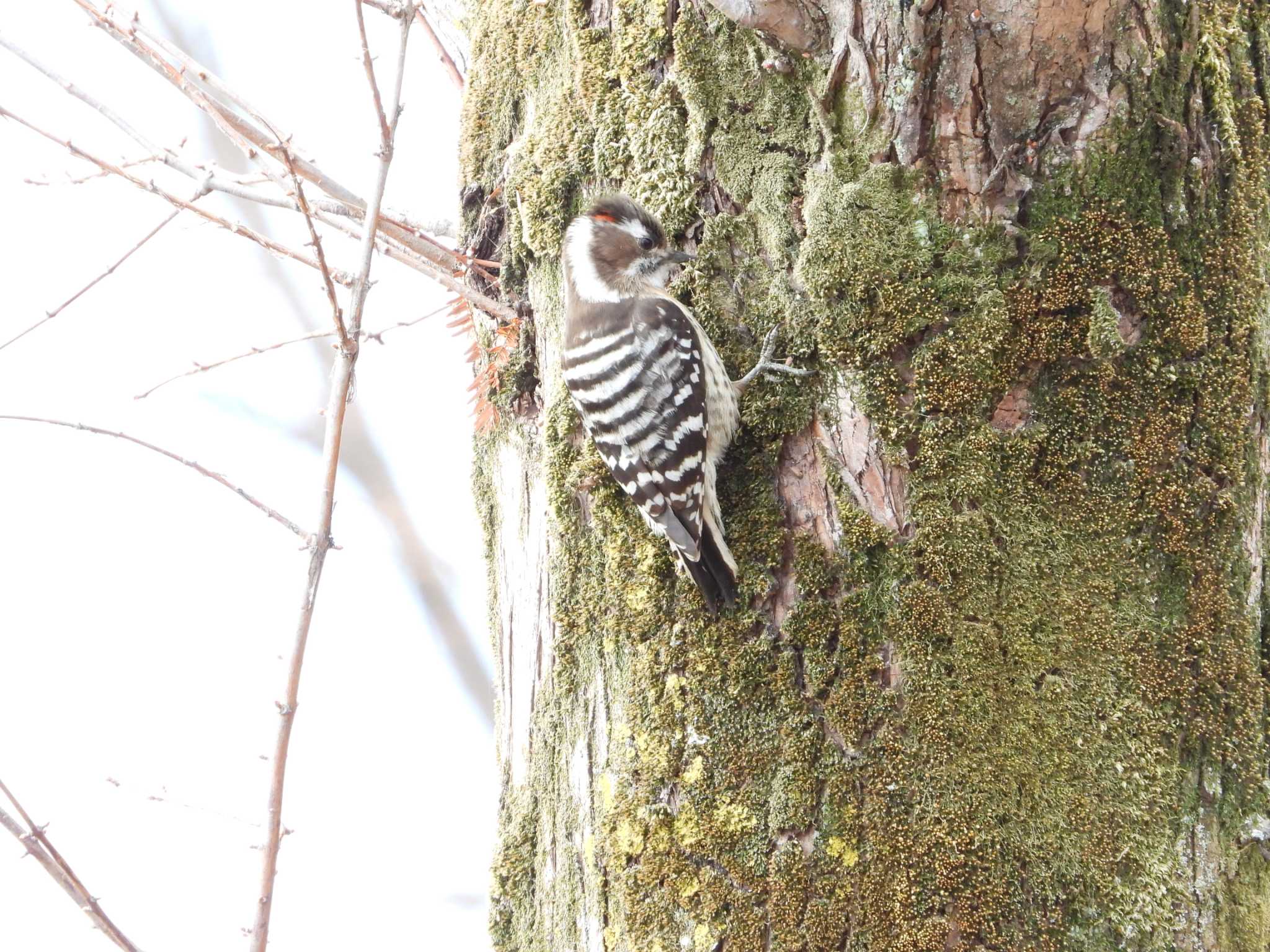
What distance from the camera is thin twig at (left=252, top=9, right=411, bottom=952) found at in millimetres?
1926

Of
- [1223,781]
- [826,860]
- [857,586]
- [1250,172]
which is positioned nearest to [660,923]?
[826,860]

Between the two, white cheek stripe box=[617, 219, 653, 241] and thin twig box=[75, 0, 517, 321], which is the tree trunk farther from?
thin twig box=[75, 0, 517, 321]

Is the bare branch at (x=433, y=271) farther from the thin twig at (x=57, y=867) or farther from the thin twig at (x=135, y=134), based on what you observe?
the thin twig at (x=57, y=867)

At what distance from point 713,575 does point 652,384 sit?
734 mm

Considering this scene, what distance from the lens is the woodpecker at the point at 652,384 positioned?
2422 mm

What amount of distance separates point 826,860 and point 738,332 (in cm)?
133

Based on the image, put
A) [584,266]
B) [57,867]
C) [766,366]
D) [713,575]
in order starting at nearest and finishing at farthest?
[57,867] < [713,575] < [766,366] < [584,266]

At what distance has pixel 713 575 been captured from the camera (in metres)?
2.38

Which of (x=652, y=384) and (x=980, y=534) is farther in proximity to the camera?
(x=652, y=384)

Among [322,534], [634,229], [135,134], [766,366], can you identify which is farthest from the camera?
[634,229]

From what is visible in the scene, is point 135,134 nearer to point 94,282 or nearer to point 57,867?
point 94,282

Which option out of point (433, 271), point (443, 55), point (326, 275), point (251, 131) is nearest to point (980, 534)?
point (326, 275)

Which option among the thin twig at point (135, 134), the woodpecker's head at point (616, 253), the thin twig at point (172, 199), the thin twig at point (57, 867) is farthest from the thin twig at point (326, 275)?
the thin twig at point (57, 867)

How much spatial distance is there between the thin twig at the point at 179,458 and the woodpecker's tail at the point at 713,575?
0.95 meters
